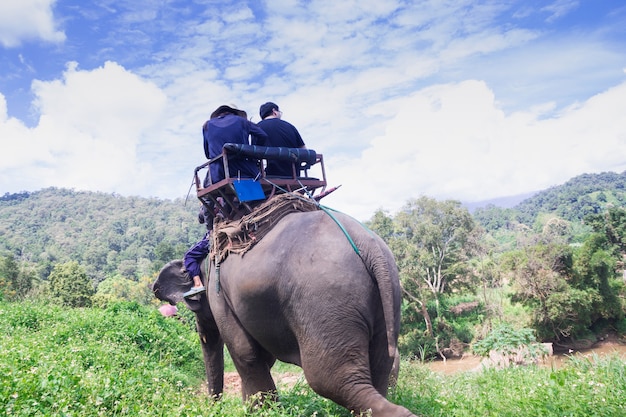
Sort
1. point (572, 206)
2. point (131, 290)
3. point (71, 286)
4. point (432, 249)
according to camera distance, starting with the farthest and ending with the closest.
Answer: point (572, 206) < point (131, 290) < point (432, 249) < point (71, 286)

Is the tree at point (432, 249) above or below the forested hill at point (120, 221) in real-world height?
below

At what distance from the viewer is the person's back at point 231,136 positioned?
399 cm

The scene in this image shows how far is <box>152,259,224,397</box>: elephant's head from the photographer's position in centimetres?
497

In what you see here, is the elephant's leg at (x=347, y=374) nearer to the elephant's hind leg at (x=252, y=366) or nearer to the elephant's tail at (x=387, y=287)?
the elephant's tail at (x=387, y=287)

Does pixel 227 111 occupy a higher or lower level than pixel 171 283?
higher

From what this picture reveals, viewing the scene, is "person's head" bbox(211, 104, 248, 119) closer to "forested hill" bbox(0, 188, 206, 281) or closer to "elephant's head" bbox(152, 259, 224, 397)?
"elephant's head" bbox(152, 259, 224, 397)

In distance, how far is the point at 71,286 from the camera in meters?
26.1

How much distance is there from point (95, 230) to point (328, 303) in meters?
127

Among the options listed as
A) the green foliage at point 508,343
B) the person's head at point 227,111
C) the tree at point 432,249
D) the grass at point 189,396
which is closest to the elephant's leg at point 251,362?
the grass at point 189,396

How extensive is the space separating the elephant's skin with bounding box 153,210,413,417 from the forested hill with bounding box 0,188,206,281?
1550 inches

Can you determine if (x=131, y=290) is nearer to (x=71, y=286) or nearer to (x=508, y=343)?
(x=71, y=286)

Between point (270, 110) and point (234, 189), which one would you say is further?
point (270, 110)

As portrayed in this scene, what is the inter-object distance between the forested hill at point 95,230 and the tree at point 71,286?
13.8m

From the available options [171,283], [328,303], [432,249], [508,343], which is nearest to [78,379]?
[171,283]
